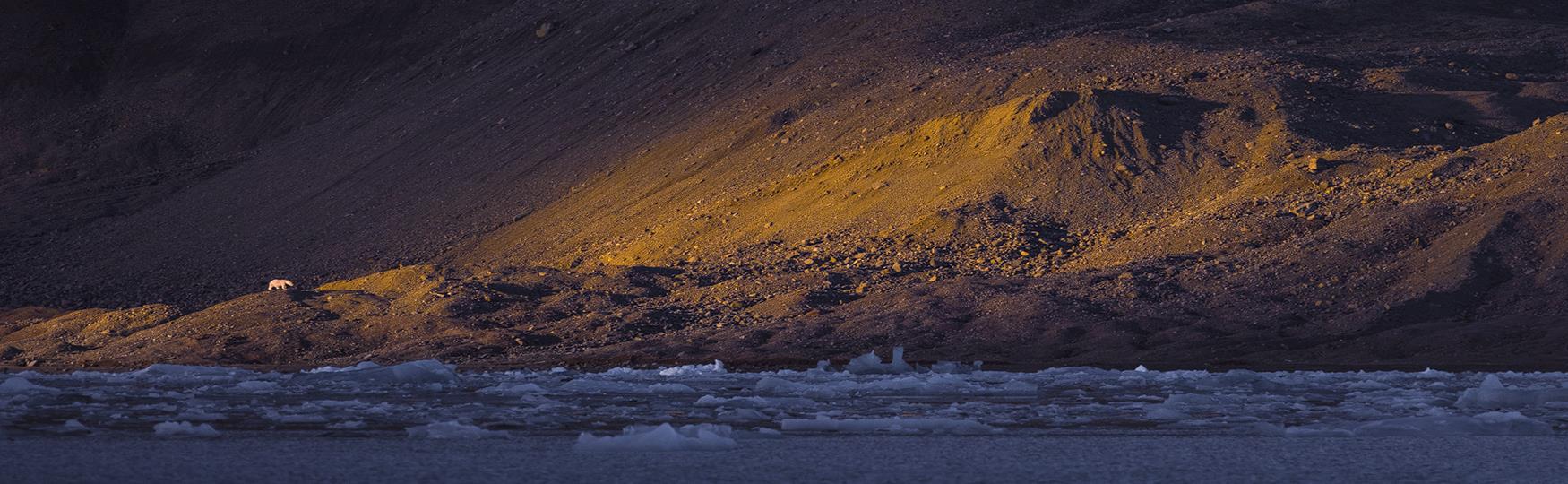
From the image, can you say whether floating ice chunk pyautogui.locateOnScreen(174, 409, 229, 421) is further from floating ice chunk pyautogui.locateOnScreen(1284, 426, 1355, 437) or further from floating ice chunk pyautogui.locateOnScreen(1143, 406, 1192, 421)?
floating ice chunk pyautogui.locateOnScreen(1284, 426, 1355, 437)

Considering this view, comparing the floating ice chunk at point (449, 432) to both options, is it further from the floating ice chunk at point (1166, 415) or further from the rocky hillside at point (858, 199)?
the rocky hillside at point (858, 199)

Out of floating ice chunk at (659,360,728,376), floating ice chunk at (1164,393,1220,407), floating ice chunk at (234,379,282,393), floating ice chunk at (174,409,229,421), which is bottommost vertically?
floating ice chunk at (1164,393,1220,407)

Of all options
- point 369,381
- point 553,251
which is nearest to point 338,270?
point 553,251

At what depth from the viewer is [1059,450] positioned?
36.9ft

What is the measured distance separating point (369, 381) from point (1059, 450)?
1052 cm

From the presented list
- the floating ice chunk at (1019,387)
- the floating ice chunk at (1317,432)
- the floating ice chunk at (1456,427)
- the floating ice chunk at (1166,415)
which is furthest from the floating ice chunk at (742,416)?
the floating ice chunk at (1456,427)

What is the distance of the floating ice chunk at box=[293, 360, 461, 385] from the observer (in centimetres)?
1952

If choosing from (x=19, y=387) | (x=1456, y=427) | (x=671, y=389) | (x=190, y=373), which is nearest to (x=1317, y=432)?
(x=1456, y=427)

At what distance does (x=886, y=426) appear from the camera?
1320cm

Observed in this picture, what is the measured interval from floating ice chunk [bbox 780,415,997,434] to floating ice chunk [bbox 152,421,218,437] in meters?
4.23

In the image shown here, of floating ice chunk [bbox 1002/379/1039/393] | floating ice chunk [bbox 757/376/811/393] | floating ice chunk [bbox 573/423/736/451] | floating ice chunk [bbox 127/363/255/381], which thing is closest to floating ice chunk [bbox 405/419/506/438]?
floating ice chunk [bbox 573/423/736/451]

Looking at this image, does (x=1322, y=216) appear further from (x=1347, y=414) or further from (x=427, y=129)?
(x=427, y=129)

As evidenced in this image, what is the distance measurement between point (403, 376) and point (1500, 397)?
11.7 metres

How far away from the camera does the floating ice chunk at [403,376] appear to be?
19.5 meters
